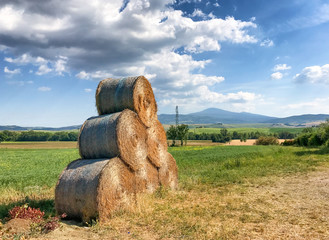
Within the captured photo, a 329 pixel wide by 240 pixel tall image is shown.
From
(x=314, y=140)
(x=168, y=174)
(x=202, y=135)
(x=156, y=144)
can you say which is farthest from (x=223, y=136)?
(x=156, y=144)

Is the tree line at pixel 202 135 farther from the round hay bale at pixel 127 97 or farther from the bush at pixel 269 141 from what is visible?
the round hay bale at pixel 127 97

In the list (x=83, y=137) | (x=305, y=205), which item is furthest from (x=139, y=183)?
(x=305, y=205)

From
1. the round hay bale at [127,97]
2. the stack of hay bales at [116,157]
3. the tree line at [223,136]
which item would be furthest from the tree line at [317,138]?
→ the tree line at [223,136]

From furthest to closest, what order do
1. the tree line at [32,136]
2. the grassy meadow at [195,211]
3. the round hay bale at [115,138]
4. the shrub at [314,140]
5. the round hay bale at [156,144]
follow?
the tree line at [32,136]
the shrub at [314,140]
the round hay bale at [156,144]
the round hay bale at [115,138]
the grassy meadow at [195,211]

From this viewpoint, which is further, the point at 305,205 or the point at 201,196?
the point at 201,196

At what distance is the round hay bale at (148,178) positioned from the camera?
8523 millimetres

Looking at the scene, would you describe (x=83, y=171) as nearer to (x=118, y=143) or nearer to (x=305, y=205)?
(x=118, y=143)

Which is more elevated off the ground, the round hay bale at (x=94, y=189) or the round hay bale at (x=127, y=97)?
the round hay bale at (x=127, y=97)

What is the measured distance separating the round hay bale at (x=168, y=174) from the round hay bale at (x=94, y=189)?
1.95 metres

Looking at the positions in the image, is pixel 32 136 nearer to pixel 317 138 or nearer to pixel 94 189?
pixel 317 138

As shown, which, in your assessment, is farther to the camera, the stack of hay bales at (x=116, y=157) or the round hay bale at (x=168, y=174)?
the round hay bale at (x=168, y=174)

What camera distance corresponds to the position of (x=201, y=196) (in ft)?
31.5

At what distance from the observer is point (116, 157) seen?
770 centimetres

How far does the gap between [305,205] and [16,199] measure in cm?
914
